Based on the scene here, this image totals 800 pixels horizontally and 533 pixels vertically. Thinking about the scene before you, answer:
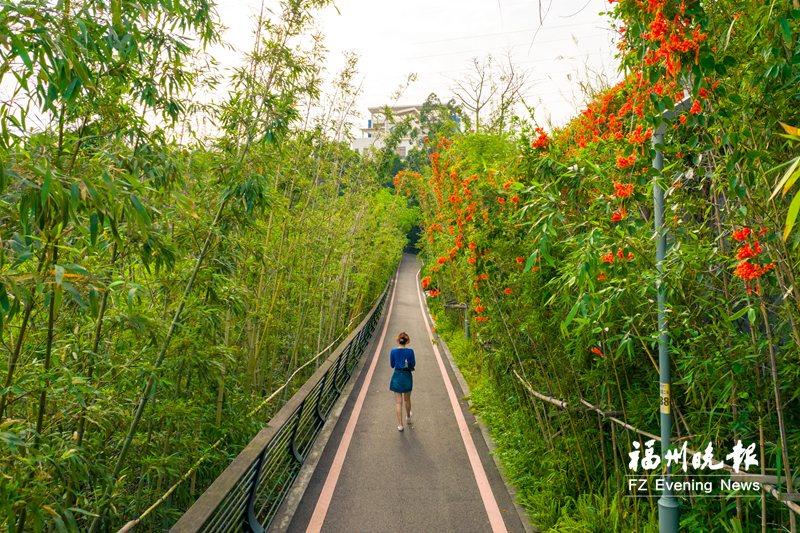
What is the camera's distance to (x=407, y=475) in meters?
4.85

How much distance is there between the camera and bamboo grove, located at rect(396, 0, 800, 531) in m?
1.98

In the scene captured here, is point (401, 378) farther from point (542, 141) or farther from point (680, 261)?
point (680, 261)

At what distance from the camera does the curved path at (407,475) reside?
3.95m

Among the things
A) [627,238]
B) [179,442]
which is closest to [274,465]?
[179,442]

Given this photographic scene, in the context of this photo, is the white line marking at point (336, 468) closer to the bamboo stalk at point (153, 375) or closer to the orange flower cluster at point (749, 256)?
the bamboo stalk at point (153, 375)

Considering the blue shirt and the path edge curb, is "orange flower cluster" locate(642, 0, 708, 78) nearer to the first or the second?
the path edge curb

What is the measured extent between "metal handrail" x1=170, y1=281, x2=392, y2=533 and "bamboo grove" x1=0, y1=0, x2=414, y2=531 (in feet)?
0.97

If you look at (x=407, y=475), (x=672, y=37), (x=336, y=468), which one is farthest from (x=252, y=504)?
(x=672, y=37)

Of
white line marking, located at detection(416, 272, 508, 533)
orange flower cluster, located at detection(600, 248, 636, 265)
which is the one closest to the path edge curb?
white line marking, located at detection(416, 272, 508, 533)

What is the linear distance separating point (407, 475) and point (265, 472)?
1517 millimetres

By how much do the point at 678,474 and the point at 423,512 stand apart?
86.1 inches

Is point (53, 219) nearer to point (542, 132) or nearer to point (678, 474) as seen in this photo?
point (542, 132)

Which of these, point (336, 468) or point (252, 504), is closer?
point (252, 504)

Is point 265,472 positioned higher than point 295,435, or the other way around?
point 295,435
